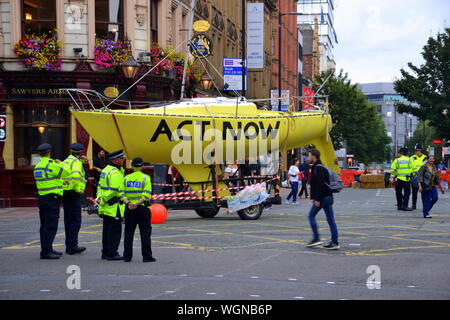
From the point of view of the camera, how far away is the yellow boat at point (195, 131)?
1792cm

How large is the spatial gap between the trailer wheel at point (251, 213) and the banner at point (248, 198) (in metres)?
0.25

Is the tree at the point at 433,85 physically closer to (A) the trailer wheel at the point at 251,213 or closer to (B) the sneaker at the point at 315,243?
(A) the trailer wheel at the point at 251,213

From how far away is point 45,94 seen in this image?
2578cm

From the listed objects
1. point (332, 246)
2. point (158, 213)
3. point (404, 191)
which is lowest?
point (332, 246)

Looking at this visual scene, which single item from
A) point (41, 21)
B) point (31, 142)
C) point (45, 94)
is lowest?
point (31, 142)

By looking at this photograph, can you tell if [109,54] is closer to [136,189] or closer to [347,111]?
[136,189]

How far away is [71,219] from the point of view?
12.8 m

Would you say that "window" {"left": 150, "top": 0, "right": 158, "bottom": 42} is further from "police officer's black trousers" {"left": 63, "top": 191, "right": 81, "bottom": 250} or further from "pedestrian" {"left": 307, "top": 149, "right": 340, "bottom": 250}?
"pedestrian" {"left": 307, "top": 149, "right": 340, "bottom": 250}

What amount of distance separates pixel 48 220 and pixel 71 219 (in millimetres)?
745

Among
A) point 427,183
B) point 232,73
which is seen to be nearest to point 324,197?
point 427,183

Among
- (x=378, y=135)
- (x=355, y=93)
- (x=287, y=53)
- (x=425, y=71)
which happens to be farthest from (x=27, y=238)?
(x=378, y=135)

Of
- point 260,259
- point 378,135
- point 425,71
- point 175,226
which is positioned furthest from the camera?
point 378,135
